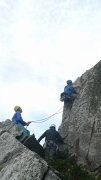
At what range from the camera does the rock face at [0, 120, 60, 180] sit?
18875 mm

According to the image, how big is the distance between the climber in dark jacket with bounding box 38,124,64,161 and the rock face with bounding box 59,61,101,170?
2.35ft

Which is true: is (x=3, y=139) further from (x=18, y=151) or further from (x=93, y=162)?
(x=93, y=162)

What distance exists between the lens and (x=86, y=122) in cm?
2633

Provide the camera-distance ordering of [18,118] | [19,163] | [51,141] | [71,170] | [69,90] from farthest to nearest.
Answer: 1. [69,90]
2. [18,118]
3. [51,141]
4. [71,170]
5. [19,163]

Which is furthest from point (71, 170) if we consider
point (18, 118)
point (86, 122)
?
point (18, 118)

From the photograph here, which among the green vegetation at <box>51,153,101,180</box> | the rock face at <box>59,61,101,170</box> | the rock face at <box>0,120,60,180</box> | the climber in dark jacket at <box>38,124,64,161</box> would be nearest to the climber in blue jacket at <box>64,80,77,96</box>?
the rock face at <box>59,61,101,170</box>

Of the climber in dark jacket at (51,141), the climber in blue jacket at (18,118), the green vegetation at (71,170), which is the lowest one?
the green vegetation at (71,170)

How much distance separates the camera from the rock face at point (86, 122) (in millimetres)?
24938

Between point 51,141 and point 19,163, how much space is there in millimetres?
6414

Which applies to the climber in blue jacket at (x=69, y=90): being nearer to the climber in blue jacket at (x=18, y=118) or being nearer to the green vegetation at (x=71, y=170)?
the climber in blue jacket at (x=18, y=118)

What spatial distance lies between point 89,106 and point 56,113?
16.0 feet

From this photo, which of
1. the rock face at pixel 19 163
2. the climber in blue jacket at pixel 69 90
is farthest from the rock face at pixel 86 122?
the rock face at pixel 19 163

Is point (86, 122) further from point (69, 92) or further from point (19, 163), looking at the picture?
point (19, 163)

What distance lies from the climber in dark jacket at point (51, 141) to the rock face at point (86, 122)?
2.35 ft
